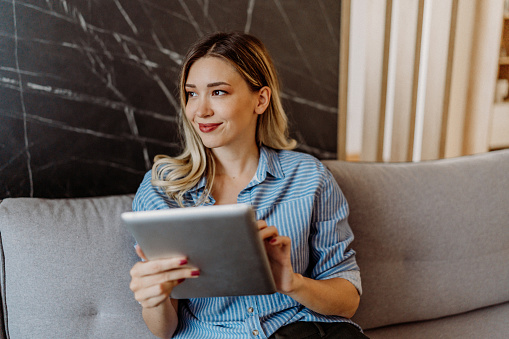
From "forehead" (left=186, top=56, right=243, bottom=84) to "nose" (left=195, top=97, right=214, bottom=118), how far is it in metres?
0.05

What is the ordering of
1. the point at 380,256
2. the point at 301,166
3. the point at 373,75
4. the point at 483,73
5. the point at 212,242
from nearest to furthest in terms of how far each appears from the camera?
the point at 212,242 → the point at 301,166 → the point at 380,256 → the point at 373,75 → the point at 483,73

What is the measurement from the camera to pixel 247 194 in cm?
118

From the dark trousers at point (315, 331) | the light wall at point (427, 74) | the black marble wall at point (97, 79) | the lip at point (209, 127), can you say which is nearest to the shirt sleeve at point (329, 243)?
the dark trousers at point (315, 331)

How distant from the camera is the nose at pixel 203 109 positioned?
112 centimetres

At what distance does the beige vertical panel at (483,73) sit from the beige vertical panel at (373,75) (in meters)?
0.67

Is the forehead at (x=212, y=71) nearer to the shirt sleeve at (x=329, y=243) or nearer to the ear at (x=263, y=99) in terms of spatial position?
the ear at (x=263, y=99)

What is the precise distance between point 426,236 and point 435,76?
1108mm

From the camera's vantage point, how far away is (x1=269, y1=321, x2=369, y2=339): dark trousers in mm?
1083

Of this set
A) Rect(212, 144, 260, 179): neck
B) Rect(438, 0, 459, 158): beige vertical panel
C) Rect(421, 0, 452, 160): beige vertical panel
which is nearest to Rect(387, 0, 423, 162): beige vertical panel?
Rect(421, 0, 452, 160): beige vertical panel

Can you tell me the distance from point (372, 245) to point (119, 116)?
3.14 ft

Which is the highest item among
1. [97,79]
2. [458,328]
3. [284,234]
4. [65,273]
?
[97,79]

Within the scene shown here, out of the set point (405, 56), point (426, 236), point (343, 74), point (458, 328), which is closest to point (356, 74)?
point (405, 56)

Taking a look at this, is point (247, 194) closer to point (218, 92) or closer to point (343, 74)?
point (218, 92)

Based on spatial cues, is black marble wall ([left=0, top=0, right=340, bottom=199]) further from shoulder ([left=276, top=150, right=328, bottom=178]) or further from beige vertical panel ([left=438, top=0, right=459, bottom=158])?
beige vertical panel ([left=438, top=0, right=459, bottom=158])
